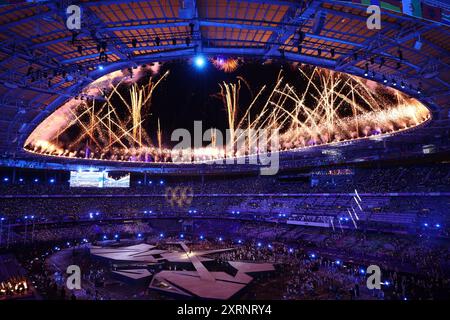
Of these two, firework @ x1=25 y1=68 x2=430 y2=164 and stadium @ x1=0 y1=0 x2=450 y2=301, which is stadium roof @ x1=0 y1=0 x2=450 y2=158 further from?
firework @ x1=25 y1=68 x2=430 y2=164

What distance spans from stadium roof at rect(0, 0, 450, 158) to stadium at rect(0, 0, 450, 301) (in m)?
0.09

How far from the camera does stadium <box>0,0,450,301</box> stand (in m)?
15.0

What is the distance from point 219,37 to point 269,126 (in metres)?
29.6

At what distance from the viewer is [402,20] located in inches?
591

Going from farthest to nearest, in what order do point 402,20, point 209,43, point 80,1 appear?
point 209,43 → point 402,20 → point 80,1

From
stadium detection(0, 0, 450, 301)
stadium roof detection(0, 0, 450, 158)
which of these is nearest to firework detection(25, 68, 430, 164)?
stadium detection(0, 0, 450, 301)

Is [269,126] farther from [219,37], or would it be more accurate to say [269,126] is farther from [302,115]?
[219,37]

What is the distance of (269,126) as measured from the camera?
46.1 meters

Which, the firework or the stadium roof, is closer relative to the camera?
the stadium roof
